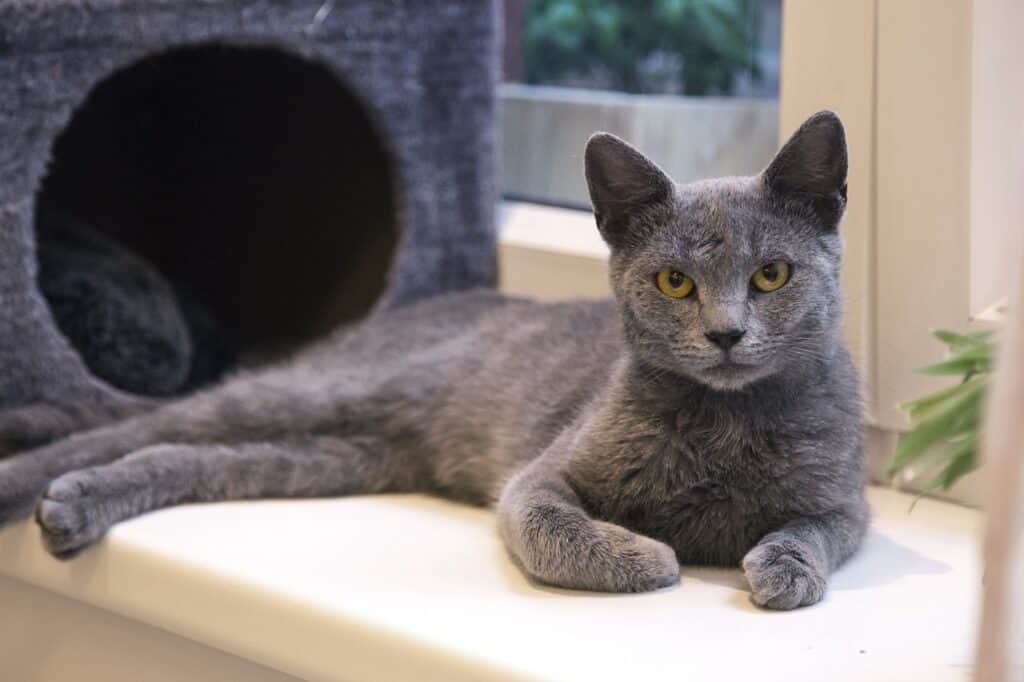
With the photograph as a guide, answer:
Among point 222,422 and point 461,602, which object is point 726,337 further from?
point 222,422

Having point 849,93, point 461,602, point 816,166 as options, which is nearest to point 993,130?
point 849,93

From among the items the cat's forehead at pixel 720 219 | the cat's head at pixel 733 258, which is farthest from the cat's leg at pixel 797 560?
the cat's forehead at pixel 720 219

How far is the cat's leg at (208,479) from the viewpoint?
1363 mm

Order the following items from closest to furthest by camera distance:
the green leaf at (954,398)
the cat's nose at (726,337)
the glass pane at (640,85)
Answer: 1. the green leaf at (954,398)
2. the cat's nose at (726,337)
3. the glass pane at (640,85)

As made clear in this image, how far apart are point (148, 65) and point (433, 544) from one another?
1237mm

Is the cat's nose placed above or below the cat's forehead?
below

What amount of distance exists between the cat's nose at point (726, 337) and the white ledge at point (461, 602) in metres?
0.23

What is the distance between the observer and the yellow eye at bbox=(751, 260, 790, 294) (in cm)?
115

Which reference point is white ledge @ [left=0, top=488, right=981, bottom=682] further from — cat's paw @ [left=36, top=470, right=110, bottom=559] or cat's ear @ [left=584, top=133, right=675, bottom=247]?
cat's ear @ [left=584, top=133, right=675, bottom=247]

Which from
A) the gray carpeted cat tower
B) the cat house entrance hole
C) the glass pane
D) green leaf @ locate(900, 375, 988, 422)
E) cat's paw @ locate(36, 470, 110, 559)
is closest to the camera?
green leaf @ locate(900, 375, 988, 422)

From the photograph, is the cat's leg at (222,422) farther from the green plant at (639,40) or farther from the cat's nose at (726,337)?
the green plant at (639,40)

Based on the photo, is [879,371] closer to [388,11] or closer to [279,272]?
[388,11]

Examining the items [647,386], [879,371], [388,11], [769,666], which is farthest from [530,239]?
[769,666]

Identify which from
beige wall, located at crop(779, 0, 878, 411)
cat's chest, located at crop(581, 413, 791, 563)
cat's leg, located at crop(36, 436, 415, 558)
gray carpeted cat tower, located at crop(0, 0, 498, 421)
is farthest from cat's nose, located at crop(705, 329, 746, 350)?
gray carpeted cat tower, located at crop(0, 0, 498, 421)
